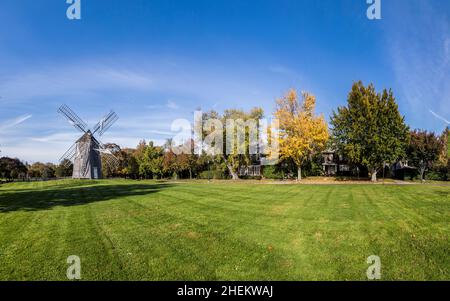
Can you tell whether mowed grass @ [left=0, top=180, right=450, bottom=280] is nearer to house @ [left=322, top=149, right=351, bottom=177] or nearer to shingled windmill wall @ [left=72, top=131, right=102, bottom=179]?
shingled windmill wall @ [left=72, top=131, right=102, bottom=179]

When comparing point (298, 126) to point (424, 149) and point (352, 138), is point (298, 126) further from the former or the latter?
point (424, 149)

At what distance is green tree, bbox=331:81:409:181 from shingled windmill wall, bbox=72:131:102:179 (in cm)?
4998

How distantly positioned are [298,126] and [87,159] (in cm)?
4455

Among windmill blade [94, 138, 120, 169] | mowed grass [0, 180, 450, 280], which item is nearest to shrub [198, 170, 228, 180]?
windmill blade [94, 138, 120, 169]

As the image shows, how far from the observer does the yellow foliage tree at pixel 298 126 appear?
40.3m

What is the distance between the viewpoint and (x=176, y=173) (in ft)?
221

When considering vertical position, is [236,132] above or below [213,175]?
above

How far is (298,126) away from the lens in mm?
40750

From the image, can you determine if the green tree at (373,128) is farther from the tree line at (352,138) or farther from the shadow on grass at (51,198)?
the shadow on grass at (51,198)

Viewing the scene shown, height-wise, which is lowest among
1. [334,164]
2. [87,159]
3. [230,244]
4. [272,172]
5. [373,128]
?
[230,244]

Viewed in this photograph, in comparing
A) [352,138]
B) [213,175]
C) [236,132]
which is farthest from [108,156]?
[352,138]

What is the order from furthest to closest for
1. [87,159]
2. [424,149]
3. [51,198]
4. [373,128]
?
[87,159] → [424,149] → [373,128] → [51,198]

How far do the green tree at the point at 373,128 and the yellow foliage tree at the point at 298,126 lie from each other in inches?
160

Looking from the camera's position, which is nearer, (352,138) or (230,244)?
(230,244)
